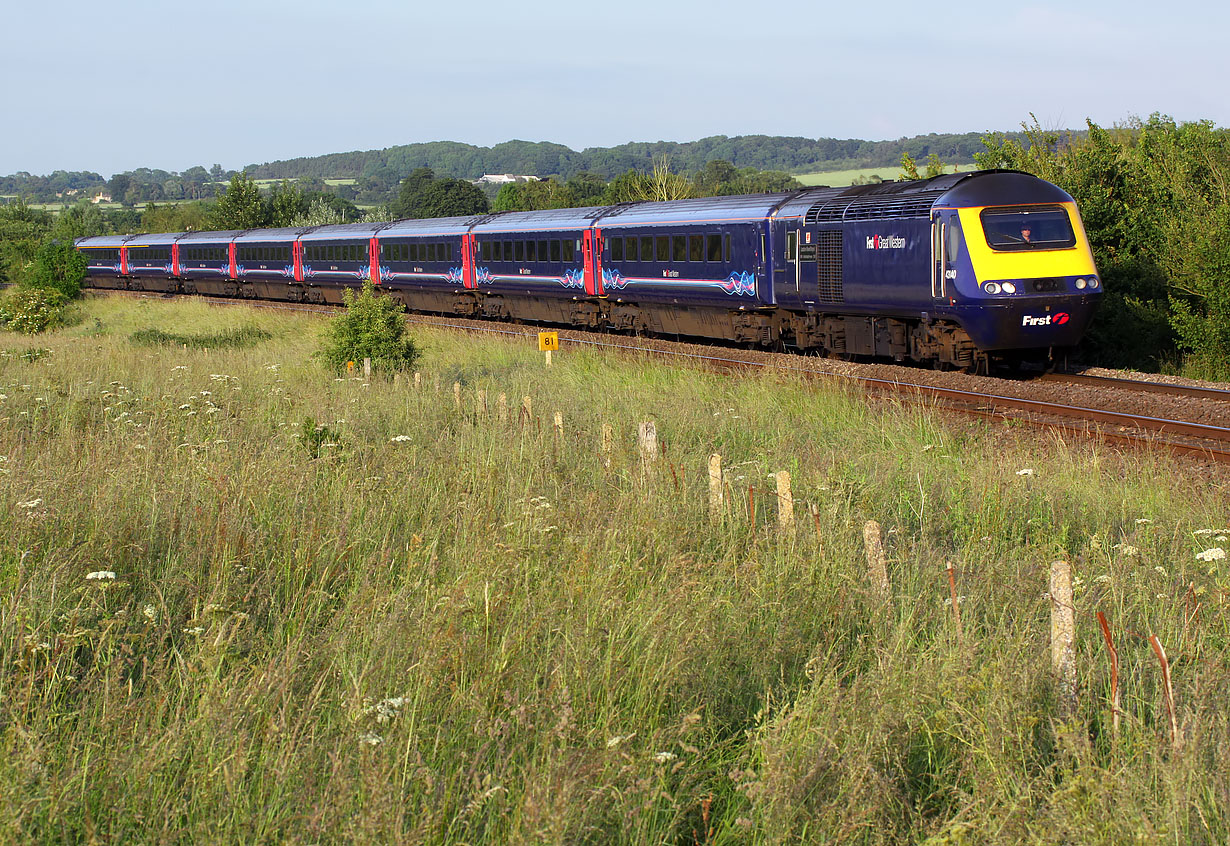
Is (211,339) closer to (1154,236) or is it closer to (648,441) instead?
(648,441)

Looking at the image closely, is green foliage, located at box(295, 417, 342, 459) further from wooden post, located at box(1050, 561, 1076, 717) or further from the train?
the train

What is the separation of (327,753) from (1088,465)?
25.7 ft

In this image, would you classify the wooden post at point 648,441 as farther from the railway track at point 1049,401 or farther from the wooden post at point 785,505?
the railway track at point 1049,401

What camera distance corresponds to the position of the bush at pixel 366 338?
57.3ft

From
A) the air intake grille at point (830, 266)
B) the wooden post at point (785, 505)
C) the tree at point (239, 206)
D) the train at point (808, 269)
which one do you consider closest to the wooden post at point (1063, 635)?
the wooden post at point (785, 505)

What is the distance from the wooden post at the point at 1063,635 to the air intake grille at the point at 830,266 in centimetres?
1309

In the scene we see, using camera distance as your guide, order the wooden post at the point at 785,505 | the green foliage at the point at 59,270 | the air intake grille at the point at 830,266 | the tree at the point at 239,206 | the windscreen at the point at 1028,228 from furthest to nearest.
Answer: the tree at the point at 239,206, the green foliage at the point at 59,270, the air intake grille at the point at 830,266, the windscreen at the point at 1028,228, the wooden post at the point at 785,505

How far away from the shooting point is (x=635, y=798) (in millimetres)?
3629

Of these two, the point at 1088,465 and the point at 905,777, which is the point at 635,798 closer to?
the point at 905,777

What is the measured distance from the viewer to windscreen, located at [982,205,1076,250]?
48.9 feet

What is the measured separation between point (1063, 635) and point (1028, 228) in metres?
11.9

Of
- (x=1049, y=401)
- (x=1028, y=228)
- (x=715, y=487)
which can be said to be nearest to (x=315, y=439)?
(x=715, y=487)

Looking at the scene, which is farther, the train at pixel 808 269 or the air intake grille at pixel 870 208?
the air intake grille at pixel 870 208

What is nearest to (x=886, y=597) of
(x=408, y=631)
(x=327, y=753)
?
(x=408, y=631)
